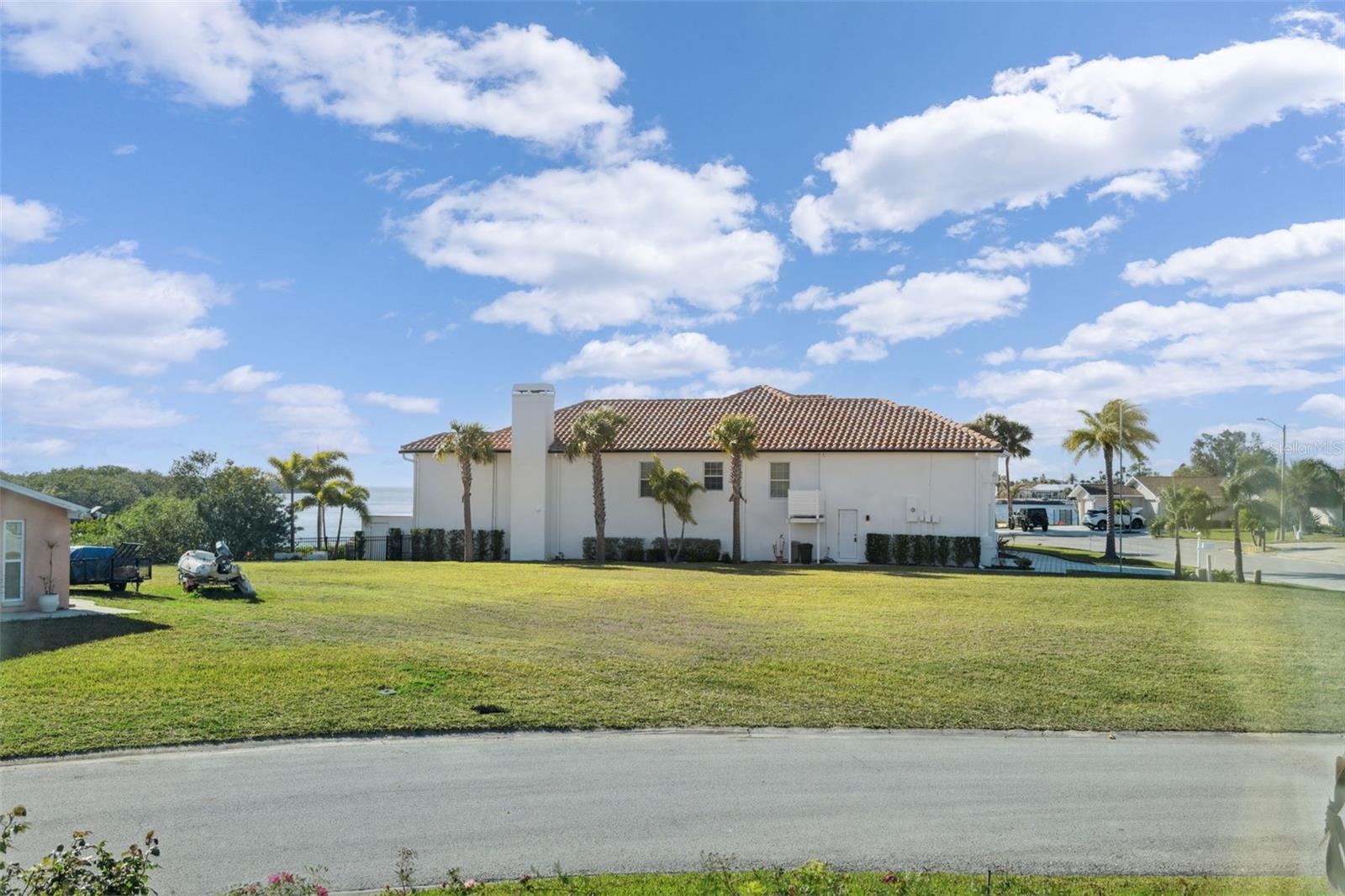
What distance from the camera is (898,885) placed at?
5707 millimetres

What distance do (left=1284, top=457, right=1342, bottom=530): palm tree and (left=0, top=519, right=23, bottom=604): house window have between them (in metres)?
18.3

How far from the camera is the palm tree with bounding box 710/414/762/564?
34.9 m

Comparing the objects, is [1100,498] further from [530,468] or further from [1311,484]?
[1311,484]

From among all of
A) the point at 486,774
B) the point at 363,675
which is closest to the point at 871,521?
the point at 363,675

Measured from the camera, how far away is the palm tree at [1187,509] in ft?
90.4

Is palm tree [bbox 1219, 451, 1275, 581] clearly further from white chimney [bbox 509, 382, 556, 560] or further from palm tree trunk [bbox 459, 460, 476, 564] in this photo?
palm tree trunk [bbox 459, 460, 476, 564]

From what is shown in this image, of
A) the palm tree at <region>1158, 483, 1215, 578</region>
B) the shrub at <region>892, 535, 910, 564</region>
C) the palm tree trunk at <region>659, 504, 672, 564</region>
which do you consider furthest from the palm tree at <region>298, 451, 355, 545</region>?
the palm tree at <region>1158, 483, 1215, 578</region>

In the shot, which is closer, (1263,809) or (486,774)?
(1263,809)

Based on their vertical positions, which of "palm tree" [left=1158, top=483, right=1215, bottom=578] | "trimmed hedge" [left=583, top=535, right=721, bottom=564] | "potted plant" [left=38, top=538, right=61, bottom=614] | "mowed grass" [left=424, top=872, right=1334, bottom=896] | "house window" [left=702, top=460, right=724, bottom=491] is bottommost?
"mowed grass" [left=424, top=872, right=1334, bottom=896]

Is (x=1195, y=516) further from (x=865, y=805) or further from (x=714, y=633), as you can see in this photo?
(x=865, y=805)

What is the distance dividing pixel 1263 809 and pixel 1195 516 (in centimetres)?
2279

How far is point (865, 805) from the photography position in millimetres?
7695

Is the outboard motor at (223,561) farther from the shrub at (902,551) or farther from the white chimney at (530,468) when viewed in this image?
the shrub at (902,551)

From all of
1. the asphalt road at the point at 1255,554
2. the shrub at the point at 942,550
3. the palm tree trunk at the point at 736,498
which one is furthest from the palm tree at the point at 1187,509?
the palm tree trunk at the point at 736,498
